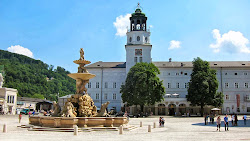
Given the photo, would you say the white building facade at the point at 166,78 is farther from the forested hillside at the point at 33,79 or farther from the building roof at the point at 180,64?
the forested hillside at the point at 33,79

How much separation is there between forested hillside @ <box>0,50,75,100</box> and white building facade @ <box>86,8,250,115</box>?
57.7 metres

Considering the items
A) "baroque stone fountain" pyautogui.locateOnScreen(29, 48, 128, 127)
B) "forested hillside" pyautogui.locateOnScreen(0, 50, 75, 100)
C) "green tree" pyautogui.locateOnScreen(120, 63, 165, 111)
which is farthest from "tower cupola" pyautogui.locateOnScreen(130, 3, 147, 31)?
"forested hillside" pyautogui.locateOnScreen(0, 50, 75, 100)

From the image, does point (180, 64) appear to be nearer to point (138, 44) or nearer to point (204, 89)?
point (138, 44)

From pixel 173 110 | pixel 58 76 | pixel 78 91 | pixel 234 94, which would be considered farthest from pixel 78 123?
pixel 58 76

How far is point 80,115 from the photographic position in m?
23.3

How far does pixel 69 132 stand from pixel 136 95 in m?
35.0

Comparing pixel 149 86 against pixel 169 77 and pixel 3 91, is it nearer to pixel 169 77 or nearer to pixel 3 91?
pixel 169 77

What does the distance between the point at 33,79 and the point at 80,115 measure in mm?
119662

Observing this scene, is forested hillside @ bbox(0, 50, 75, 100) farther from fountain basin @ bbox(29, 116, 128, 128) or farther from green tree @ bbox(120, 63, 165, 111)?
fountain basin @ bbox(29, 116, 128, 128)

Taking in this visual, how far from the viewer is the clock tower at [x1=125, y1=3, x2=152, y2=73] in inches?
2601

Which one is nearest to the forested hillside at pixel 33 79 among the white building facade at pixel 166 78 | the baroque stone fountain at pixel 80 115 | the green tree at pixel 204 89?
the white building facade at pixel 166 78

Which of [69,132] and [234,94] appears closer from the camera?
[69,132]

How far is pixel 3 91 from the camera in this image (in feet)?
199

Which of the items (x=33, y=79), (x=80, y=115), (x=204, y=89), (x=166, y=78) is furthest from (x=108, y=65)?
(x=33, y=79)
